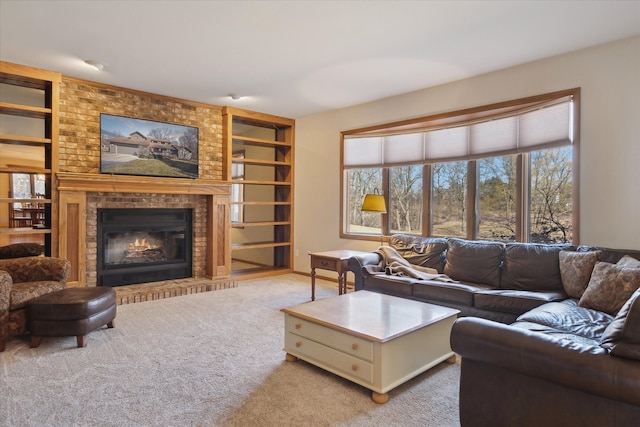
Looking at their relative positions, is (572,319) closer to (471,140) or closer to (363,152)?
(471,140)

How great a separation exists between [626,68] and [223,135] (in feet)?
17.0

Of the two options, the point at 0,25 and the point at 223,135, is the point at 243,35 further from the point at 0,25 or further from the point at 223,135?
the point at 223,135

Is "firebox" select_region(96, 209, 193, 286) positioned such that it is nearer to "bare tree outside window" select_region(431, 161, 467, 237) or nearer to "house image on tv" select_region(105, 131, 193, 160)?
"house image on tv" select_region(105, 131, 193, 160)

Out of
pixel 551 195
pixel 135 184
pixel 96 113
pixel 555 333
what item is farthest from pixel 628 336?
pixel 96 113

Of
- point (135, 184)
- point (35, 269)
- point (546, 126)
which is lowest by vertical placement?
point (35, 269)

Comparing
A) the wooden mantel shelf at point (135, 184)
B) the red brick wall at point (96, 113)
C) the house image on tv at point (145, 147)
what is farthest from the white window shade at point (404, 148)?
the house image on tv at point (145, 147)

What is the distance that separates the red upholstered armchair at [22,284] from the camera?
313 centimetres

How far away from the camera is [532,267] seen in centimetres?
362

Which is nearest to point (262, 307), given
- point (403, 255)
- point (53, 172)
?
point (403, 255)

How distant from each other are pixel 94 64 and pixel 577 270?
5338 millimetres

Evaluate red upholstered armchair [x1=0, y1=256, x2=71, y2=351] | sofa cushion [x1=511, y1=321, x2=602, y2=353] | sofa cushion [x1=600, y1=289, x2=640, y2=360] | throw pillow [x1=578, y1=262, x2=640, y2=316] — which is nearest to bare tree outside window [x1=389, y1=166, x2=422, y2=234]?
throw pillow [x1=578, y1=262, x2=640, y2=316]

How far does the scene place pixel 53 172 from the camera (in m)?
4.54

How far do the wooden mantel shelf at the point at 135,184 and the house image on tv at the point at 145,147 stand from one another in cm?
37

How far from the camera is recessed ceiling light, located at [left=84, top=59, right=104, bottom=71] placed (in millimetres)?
4180
